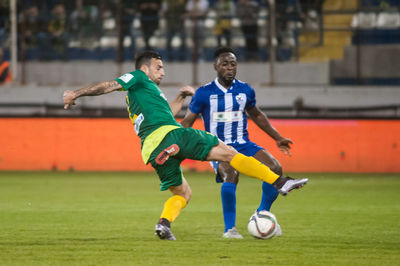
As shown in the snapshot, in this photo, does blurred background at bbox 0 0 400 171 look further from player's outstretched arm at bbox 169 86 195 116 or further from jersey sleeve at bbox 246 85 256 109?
player's outstretched arm at bbox 169 86 195 116

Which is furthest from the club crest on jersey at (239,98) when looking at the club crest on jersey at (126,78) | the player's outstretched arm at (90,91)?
the player's outstretched arm at (90,91)

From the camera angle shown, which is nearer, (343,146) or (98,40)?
(343,146)

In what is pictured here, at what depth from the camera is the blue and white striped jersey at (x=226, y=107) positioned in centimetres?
778

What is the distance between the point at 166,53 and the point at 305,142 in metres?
4.34

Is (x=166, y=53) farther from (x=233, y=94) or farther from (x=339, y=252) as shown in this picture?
(x=339, y=252)

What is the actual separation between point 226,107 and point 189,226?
1483 mm

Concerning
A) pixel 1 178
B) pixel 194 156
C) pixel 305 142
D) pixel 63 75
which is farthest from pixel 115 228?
pixel 63 75

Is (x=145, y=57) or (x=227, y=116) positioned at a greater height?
(x=145, y=57)

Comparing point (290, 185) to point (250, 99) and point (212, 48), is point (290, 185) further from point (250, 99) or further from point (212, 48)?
point (212, 48)

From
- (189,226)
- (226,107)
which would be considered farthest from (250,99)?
(189,226)

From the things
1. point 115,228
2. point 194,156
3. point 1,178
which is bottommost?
point 1,178

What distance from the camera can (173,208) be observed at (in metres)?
6.98

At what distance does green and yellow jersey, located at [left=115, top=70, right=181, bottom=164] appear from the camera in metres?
6.73

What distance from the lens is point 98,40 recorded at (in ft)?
62.8
